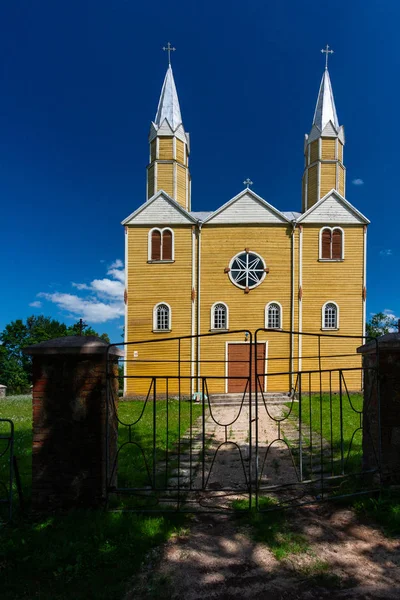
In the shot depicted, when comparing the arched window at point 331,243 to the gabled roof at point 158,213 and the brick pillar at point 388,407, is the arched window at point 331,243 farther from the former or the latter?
the brick pillar at point 388,407

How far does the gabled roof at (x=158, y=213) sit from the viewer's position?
17.3 meters

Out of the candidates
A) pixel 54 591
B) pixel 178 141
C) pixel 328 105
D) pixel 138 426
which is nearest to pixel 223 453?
pixel 138 426

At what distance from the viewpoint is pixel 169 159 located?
18.7m

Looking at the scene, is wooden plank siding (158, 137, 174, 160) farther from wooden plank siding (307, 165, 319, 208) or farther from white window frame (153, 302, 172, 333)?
white window frame (153, 302, 172, 333)

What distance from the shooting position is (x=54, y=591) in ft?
9.06

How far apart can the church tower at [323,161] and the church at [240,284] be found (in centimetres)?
159

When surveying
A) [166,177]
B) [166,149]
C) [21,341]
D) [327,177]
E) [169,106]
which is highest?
[169,106]

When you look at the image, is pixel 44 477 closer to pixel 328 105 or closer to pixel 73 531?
pixel 73 531

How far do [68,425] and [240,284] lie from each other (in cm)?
1388

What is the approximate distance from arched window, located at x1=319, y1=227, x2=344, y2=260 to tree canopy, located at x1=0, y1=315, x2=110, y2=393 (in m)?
30.7

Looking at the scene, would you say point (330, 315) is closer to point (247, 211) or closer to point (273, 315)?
point (273, 315)

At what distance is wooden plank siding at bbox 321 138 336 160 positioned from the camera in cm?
1895

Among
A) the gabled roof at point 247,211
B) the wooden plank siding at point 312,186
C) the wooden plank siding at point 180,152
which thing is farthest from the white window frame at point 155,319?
the wooden plank siding at point 312,186

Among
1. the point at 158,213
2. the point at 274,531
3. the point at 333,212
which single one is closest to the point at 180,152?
the point at 158,213
